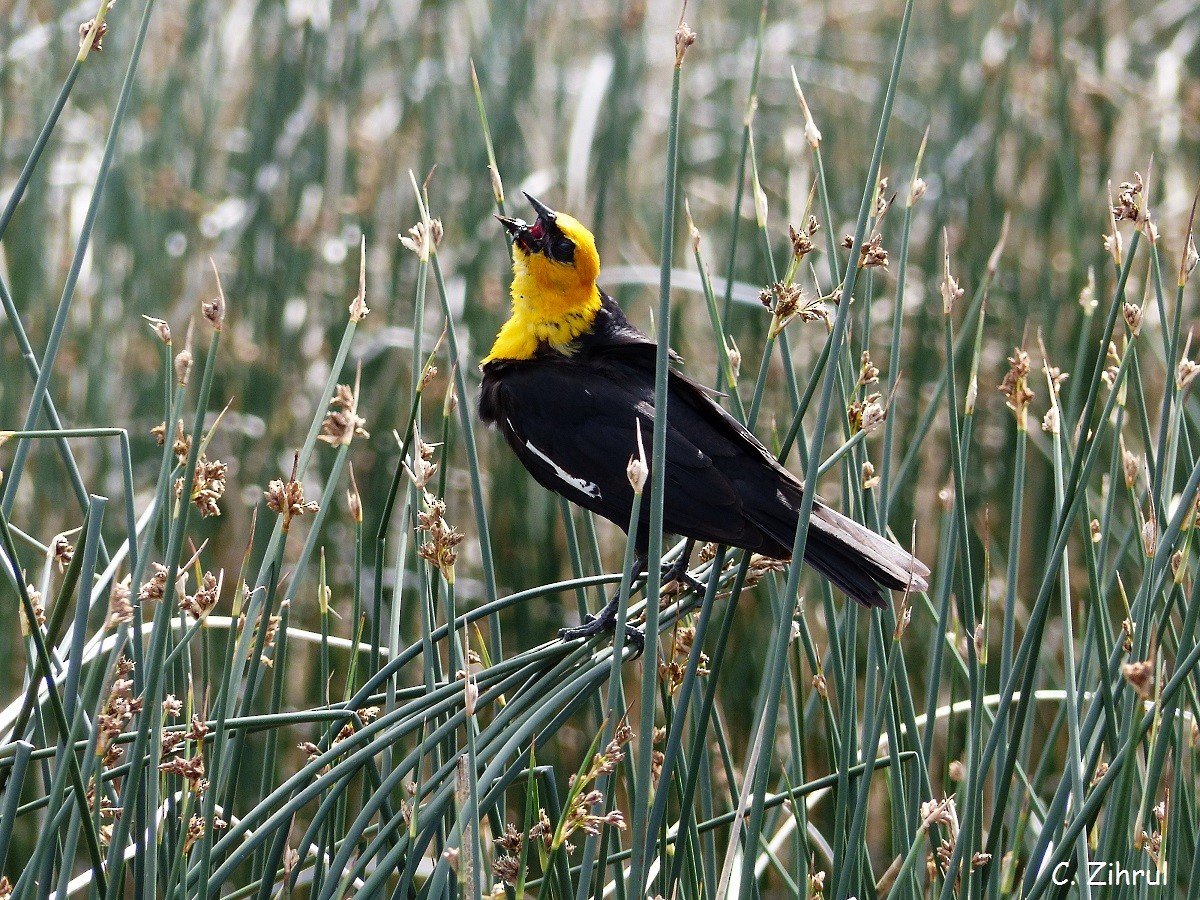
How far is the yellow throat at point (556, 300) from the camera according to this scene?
197 cm

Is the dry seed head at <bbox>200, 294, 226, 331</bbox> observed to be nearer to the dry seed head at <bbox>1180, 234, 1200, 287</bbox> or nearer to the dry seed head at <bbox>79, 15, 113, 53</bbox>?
the dry seed head at <bbox>79, 15, 113, 53</bbox>

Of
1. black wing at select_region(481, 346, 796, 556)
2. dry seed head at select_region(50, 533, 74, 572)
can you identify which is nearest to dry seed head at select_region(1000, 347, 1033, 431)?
black wing at select_region(481, 346, 796, 556)

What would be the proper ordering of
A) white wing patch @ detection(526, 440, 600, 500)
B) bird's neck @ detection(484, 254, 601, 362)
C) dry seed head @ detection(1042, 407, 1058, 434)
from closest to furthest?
dry seed head @ detection(1042, 407, 1058, 434)
white wing patch @ detection(526, 440, 600, 500)
bird's neck @ detection(484, 254, 601, 362)

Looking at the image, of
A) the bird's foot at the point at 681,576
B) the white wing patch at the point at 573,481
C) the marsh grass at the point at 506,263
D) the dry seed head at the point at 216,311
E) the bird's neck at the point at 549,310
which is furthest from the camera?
the marsh grass at the point at 506,263

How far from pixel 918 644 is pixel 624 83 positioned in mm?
1426

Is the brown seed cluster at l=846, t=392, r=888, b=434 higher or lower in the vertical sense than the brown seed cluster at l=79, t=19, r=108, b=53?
lower

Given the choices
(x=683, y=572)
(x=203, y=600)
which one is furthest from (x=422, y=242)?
(x=683, y=572)

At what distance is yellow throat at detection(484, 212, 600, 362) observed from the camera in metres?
1.97

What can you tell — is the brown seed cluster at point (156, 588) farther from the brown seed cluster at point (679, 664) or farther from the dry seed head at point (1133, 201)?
the dry seed head at point (1133, 201)

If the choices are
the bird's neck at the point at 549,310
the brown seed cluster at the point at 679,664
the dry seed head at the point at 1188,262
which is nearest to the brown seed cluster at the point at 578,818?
the brown seed cluster at the point at 679,664

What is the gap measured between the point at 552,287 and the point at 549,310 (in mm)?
38

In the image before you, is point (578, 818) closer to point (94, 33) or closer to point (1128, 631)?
point (1128, 631)

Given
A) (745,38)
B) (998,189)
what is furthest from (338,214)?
(998,189)

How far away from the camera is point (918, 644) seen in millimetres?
2719
